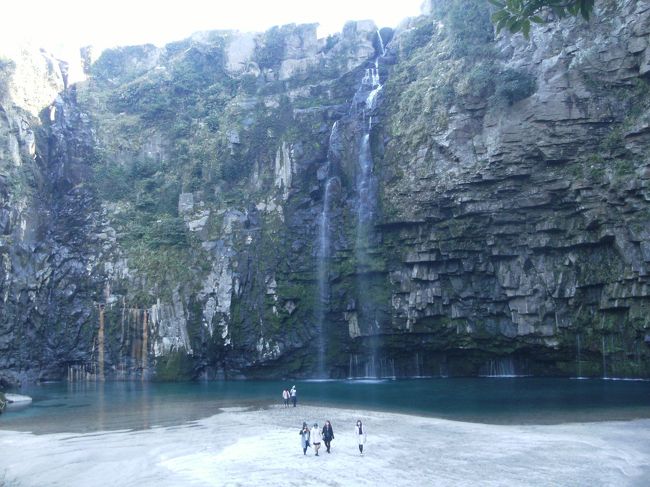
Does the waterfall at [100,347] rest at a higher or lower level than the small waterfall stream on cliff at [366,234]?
lower

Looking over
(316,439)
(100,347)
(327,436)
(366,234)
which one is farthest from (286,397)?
(100,347)

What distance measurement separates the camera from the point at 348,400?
104 ft

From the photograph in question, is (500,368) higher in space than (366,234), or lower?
lower

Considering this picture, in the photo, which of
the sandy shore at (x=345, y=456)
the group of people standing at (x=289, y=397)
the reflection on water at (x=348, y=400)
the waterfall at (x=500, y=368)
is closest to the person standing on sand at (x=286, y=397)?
the group of people standing at (x=289, y=397)

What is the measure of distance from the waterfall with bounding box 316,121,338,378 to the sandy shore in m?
20.8

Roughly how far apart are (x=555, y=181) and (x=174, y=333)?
29.0 metres

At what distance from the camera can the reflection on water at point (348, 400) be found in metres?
25.2

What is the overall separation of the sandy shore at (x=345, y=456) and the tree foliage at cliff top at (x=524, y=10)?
10.5 metres

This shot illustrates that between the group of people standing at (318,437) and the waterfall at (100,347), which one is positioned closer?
the group of people standing at (318,437)

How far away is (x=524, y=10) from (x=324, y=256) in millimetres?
37595

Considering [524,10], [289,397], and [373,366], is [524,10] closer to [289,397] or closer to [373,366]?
[289,397]

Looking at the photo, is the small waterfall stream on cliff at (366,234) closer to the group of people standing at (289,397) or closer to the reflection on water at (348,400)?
the reflection on water at (348,400)

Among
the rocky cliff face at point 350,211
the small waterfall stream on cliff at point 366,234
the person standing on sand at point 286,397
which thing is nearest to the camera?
the person standing on sand at point 286,397

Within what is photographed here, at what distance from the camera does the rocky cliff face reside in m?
37.0
